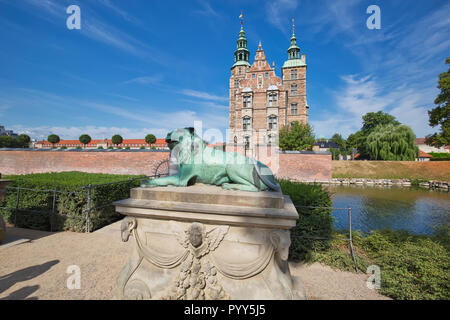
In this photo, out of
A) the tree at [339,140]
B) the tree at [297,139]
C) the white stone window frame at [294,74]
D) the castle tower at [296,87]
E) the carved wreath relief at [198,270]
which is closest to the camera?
the carved wreath relief at [198,270]

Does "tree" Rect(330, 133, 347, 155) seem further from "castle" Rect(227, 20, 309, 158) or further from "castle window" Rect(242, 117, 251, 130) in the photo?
"castle window" Rect(242, 117, 251, 130)

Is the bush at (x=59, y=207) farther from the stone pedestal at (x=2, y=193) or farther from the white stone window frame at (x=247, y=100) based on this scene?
the white stone window frame at (x=247, y=100)

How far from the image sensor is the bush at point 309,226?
4445mm

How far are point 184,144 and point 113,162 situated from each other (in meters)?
18.7

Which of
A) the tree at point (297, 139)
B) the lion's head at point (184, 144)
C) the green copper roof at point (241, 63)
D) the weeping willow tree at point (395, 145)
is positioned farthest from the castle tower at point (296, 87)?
the lion's head at point (184, 144)

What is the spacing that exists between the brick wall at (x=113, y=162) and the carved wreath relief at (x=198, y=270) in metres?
16.8

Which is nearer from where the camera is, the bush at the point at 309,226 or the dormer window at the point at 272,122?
the bush at the point at 309,226

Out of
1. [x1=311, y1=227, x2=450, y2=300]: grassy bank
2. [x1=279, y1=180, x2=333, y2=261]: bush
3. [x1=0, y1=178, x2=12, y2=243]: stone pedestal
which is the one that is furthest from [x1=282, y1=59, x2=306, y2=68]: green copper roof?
[x1=0, y1=178, x2=12, y2=243]: stone pedestal

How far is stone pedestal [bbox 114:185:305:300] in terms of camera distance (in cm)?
219

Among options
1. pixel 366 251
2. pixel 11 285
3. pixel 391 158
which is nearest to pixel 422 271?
pixel 366 251

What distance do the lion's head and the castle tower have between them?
28.8 m
